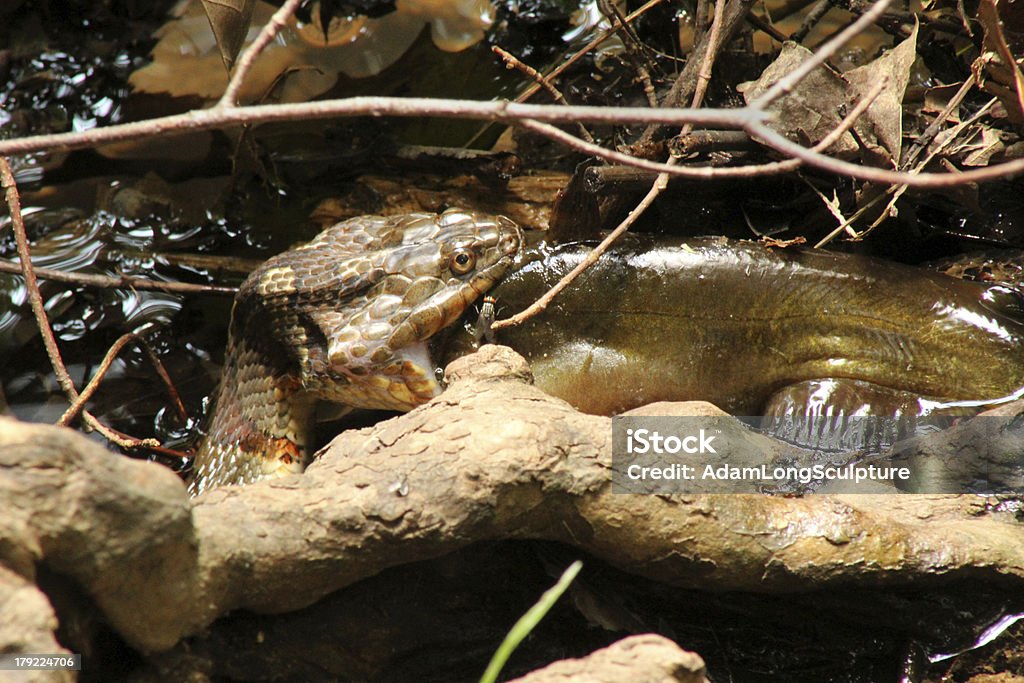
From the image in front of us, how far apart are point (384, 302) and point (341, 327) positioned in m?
0.20

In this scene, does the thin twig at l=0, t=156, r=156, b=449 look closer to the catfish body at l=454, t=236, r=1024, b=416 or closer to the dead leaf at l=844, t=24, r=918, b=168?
the catfish body at l=454, t=236, r=1024, b=416

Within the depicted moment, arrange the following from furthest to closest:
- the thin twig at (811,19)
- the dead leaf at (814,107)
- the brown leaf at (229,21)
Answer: the thin twig at (811,19), the brown leaf at (229,21), the dead leaf at (814,107)

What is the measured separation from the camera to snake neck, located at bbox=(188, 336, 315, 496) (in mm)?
3895

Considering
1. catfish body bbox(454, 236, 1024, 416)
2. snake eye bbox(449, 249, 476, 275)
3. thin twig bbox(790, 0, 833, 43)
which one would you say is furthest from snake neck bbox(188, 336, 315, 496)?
thin twig bbox(790, 0, 833, 43)

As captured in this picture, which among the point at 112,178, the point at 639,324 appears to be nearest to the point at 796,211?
the point at 639,324

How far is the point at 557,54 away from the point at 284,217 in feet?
6.32

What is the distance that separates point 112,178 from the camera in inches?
209

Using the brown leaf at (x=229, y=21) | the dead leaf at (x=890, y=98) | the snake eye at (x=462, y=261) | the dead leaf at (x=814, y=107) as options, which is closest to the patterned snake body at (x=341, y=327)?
the snake eye at (x=462, y=261)

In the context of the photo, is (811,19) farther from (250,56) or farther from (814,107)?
(250,56)

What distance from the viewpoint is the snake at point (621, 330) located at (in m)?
3.86

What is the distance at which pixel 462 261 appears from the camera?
3.89m

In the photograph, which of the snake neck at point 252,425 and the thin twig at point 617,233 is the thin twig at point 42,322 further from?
the thin twig at point 617,233

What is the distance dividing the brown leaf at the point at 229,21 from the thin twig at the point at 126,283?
1.05 meters

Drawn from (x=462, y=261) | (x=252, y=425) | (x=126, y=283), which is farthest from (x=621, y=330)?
(x=126, y=283)
